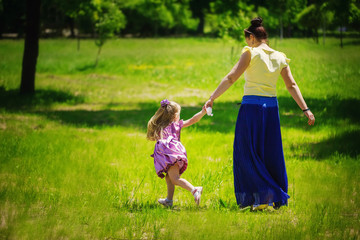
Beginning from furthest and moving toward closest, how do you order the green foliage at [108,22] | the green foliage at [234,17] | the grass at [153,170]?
the green foliage at [108,22]
the green foliage at [234,17]
the grass at [153,170]

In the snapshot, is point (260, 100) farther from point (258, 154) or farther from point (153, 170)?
point (153, 170)

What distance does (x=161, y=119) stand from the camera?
14.0 ft

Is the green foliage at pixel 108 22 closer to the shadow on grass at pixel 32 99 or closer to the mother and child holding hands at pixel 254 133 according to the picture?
the shadow on grass at pixel 32 99

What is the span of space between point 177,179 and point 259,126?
1126 mm

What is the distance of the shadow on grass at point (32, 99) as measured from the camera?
1228 centimetres

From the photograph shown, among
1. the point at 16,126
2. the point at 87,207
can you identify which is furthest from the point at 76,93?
the point at 87,207

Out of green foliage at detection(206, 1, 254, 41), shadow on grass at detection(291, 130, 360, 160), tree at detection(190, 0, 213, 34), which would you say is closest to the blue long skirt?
shadow on grass at detection(291, 130, 360, 160)

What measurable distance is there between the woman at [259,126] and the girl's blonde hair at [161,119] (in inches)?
16.9

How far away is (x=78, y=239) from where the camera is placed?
344 centimetres

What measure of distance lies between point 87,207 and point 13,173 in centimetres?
194

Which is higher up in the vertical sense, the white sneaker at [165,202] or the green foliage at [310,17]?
the green foliage at [310,17]

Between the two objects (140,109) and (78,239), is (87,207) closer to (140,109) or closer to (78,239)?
(78,239)

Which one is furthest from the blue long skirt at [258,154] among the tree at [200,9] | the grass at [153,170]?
the tree at [200,9]

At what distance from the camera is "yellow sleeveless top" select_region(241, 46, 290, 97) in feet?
13.1
